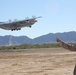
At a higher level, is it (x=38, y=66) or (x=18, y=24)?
(x=18, y=24)

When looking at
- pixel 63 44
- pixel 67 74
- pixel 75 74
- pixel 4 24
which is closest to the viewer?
pixel 75 74

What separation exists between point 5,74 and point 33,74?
1.67m

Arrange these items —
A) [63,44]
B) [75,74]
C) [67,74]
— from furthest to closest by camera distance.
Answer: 1. [67,74]
2. [63,44]
3. [75,74]

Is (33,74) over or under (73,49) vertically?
under

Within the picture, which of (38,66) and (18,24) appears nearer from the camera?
(38,66)

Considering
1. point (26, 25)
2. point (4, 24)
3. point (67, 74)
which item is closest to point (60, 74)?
point (67, 74)

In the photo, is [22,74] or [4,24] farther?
[4,24]

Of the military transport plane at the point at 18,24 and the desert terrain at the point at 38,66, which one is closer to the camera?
the desert terrain at the point at 38,66

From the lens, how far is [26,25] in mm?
88750

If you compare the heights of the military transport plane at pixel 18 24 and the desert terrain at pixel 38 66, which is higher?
the military transport plane at pixel 18 24

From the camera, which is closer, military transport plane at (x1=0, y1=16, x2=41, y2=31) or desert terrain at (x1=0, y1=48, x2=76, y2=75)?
desert terrain at (x1=0, y1=48, x2=76, y2=75)

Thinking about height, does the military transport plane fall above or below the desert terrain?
above

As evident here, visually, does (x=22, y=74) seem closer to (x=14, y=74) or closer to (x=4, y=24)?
(x=14, y=74)

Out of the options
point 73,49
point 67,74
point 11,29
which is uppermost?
point 11,29
